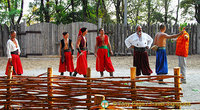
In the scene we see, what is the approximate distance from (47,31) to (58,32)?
2.15 ft

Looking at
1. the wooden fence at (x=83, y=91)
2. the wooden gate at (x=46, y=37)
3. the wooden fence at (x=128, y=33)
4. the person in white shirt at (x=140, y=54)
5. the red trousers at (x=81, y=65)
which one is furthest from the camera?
the wooden fence at (x=128, y=33)

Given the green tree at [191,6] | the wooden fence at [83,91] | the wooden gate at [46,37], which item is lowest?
the wooden fence at [83,91]

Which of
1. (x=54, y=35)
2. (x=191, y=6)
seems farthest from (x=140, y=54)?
(x=191, y=6)

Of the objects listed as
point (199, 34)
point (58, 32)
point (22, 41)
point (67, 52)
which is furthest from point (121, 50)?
point (67, 52)

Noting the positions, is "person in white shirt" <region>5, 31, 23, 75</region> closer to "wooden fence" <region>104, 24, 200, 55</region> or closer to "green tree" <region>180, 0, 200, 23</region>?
"wooden fence" <region>104, 24, 200, 55</region>

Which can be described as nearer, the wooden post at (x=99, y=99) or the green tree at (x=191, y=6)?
the wooden post at (x=99, y=99)

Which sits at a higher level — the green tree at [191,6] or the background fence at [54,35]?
the green tree at [191,6]

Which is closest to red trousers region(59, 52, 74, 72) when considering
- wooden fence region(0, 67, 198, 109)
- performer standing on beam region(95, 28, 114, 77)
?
performer standing on beam region(95, 28, 114, 77)

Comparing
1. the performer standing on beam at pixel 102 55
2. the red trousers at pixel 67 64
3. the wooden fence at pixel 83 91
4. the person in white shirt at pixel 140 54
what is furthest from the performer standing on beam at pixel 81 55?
the wooden fence at pixel 83 91

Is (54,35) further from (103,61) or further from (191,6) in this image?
(191,6)

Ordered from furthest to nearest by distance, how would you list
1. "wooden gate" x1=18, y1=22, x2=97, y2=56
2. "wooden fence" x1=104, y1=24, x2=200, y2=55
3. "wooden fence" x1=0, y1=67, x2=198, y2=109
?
"wooden fence" x1=104, y1=24, x2=200, y2=55 → "wooden gate" x1=18, y1=22, x2=97, y2=56 → "wooden fence" x1=0, y1=67, x2=198, y2=109

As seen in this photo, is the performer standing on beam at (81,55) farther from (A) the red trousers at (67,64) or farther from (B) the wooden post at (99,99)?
(B) the wooden post at (99,99)

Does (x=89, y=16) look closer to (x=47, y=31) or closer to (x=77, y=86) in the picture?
(x=47, y=31)

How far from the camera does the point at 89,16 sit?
19172mm
